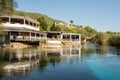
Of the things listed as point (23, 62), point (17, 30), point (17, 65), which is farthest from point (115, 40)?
point (17, 65)

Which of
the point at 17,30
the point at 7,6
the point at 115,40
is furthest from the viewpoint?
the point at 115,40

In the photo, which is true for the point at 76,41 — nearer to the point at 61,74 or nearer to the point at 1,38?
the point at 1,38

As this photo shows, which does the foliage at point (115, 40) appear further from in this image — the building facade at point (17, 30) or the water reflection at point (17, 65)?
the water reflection at point (17, 65)

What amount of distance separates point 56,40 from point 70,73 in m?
36.7

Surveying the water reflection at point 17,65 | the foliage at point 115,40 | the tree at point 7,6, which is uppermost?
the tree at point 7,6

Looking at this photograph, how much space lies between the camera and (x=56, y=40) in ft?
192

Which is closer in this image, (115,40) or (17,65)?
(17,65)

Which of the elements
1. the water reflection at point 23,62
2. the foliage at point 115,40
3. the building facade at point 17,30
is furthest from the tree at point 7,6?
the foliage at point 115,40

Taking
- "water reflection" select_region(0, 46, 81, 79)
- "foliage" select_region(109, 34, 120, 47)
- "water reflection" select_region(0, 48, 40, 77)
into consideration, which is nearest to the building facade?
"water reflection" select_region(0, 46, 81, 79)

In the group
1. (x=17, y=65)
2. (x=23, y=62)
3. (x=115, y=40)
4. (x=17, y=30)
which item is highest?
(x=17, y=30)

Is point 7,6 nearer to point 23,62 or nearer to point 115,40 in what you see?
point 23,62

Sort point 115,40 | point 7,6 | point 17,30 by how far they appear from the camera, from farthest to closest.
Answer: point 115,40
point 17,30
point 7,6

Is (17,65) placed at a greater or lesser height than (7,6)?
lesser

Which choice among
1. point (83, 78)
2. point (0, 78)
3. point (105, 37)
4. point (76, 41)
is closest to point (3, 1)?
point (0, 78)
